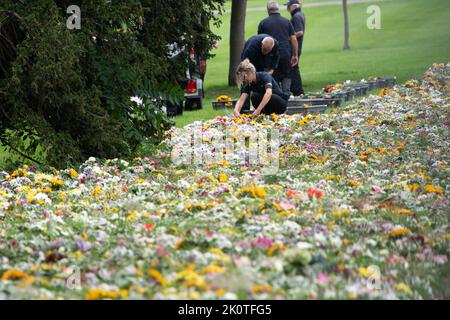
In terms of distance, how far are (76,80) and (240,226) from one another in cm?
558

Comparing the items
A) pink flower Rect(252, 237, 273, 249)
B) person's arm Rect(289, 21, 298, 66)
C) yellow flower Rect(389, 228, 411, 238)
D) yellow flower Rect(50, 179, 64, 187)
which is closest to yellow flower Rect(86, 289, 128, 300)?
pink flower Rect(252, 237, 273, 249)

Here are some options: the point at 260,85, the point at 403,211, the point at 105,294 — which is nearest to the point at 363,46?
the point at 260,85

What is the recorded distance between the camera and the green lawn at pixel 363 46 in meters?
28.5

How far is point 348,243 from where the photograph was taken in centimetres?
692

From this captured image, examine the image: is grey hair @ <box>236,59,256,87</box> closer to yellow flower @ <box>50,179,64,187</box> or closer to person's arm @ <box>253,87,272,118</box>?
person's arm @ <box>253,87,272,118</box>

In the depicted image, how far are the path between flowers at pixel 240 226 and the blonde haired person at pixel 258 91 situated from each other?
94.5 inches

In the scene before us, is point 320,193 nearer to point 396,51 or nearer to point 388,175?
point 388,175

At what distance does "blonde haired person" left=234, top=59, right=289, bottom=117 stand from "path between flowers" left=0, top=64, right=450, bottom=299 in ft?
7.88

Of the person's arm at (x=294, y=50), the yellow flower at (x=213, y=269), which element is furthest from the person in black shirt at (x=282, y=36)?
the yellow flower at (x=213, y=269)

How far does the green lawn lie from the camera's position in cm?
2855

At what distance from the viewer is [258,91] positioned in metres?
16.2
